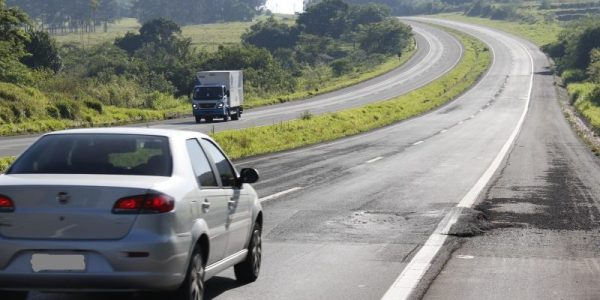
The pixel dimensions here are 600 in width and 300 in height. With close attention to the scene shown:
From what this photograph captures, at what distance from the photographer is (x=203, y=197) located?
8.27 metres

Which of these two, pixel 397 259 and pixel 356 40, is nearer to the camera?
pixel 397 259

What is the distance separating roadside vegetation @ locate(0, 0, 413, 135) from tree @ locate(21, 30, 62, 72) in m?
0.08

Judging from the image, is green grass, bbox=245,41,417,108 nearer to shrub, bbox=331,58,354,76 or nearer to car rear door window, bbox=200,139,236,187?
shrub, bbox=331,58,354,76

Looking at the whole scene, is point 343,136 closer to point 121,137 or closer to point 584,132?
point 584,132

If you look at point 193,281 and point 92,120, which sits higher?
point 193,281

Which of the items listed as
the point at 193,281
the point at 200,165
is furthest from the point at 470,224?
the point at 193,281

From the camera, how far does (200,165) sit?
8.65 meters

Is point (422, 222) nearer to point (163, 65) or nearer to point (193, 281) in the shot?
point (193, 281)

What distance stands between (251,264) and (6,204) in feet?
10.3

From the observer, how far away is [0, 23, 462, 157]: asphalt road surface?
5003cm

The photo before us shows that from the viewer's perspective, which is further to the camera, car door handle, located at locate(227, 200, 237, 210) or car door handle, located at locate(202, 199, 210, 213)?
car door handle, located at locate(227, 200, 237, 210)

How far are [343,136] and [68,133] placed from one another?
37169mm

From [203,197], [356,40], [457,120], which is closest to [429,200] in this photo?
[203,197]

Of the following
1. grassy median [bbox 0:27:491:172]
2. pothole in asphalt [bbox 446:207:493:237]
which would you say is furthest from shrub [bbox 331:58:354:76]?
pothole in asphalt [bbox 446:207:493:237]
